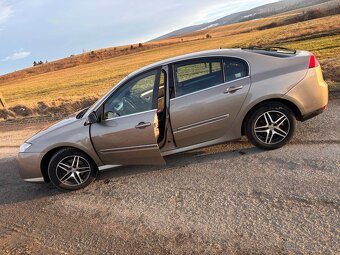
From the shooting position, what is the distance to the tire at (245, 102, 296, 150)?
4965 millimetres

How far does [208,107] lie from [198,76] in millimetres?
595

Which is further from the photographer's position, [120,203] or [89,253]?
[120,203]

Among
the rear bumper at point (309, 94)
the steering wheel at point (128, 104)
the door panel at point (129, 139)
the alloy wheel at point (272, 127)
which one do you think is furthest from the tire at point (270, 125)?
the steering wheel at point (128, 104)

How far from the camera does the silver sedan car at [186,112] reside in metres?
4.91

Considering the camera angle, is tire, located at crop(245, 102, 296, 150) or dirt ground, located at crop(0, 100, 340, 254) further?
tire, located at crop(245, 102, 296, 150)

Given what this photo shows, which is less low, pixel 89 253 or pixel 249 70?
pixel 249 70

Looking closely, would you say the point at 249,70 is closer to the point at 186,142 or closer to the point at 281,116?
the point at 281,116

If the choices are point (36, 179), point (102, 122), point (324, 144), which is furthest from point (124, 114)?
point (324, 144)

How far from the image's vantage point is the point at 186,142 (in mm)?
5086

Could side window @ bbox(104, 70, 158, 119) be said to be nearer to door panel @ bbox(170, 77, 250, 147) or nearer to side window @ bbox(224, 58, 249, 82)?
door panel @ bbox(170, 77, 250, 147)

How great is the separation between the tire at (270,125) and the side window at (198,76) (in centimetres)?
73

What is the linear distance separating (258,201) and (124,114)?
224 cm

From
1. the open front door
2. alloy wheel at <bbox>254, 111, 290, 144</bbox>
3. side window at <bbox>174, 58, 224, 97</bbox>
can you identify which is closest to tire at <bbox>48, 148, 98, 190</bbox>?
the open front door

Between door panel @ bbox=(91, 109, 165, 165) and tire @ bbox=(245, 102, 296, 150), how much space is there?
4.58 feet
